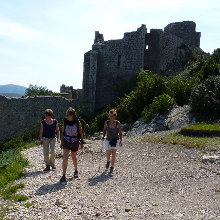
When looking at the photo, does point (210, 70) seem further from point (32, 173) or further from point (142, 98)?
point (32, 173)

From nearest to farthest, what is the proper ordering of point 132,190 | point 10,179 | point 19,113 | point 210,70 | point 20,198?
point 20,198, point 132,190, point 10,179, point 210,70, point 19,113

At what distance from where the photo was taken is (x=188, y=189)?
7.32 metres

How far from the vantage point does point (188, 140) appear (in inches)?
475

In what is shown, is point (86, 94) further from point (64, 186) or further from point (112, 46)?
point (64, 186)

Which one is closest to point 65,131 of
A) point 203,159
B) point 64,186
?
point 64,186

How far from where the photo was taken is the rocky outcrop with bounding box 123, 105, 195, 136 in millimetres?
15822

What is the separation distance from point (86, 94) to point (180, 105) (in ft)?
39.0

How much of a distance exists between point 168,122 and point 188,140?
14.3ft

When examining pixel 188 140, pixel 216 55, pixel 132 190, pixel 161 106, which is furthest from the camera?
pixel 216 55

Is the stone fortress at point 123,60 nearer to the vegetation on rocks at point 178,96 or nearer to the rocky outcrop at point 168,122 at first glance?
the vegetation on rocks at point 178,96

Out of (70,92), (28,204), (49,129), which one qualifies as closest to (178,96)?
(49,129)

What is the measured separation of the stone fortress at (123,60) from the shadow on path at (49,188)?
1986 cm

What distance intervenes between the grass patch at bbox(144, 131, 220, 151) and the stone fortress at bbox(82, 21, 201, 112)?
46.9 feet

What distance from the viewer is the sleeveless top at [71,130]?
8.12 meters
